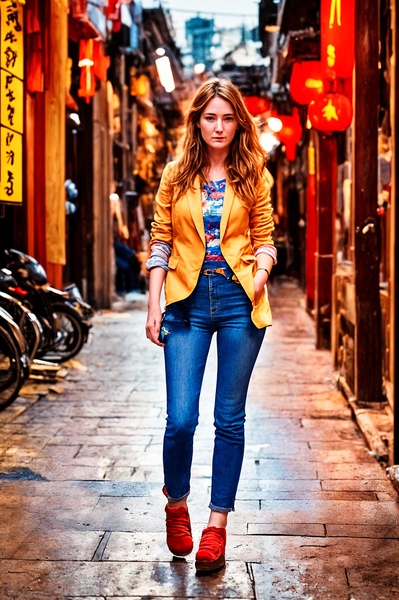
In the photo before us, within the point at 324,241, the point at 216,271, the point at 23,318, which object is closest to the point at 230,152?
the point at 216,271

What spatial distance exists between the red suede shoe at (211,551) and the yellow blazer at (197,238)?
101 centimetres

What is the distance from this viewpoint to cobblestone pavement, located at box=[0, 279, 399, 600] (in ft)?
13.1

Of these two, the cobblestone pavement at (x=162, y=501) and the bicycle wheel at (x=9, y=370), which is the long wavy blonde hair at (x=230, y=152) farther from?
the bicycle wheel at (x=9, y=370)

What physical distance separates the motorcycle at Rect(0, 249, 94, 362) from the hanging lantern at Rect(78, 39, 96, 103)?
5.08 metres

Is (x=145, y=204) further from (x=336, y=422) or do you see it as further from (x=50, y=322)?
(x=336, y=422)

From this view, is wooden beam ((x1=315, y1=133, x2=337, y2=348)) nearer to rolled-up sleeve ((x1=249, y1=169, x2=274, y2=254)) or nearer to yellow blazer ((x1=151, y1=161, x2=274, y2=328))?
rolled-up sleeve ((x1=249, y1=169, x2=274, y2=254))

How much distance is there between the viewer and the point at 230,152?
440 centimetres

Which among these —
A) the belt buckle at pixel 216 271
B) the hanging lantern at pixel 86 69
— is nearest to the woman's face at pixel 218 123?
the belt buckle at pixel 216 271

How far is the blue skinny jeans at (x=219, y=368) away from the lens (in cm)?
420

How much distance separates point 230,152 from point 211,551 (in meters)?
1.91

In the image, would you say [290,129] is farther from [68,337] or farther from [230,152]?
[230,152]

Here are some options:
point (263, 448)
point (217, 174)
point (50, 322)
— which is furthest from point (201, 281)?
point (50, 322)

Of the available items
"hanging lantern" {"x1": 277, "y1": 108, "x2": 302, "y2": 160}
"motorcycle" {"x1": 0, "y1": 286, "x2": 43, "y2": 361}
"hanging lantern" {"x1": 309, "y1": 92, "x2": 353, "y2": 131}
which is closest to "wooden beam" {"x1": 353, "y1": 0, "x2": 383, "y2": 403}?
"hanging lantern" {"x1": 309, "y1": 92, "x2": 353, "y2": 131}

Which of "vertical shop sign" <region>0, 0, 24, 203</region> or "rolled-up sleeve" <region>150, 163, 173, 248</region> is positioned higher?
"vertical shop sign" <region>0, 0, 24, 203</region>
